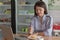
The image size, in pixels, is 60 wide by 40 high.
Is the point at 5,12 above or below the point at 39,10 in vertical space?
below

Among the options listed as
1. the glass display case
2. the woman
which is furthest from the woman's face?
the glass display case

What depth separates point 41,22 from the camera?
103 inches

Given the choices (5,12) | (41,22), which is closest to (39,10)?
(41,22)

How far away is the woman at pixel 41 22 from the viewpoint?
8.26ft

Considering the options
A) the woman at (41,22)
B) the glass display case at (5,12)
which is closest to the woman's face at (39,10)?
the woman at (41,22)

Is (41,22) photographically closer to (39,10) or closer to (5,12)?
(39,10)

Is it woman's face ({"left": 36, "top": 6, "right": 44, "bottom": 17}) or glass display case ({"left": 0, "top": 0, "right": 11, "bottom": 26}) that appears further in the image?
glass display case ({"left": 0, "top": 0, "right": 11, "bottom": 26})

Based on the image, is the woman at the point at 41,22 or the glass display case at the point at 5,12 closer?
the woman at the point at 41,22

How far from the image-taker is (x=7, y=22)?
4383 millimetres

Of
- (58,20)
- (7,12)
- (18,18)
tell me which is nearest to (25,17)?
(18,18)

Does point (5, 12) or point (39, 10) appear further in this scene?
point (5, 12)

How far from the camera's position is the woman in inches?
99.1

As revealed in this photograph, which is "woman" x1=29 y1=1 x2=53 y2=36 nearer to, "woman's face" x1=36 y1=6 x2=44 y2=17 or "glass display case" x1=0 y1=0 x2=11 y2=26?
"woman's face" x1=36 y1=6 x2=44 y2=17

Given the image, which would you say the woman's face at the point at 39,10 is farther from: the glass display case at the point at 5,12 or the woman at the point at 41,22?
the glass display case at the point at 5,12
